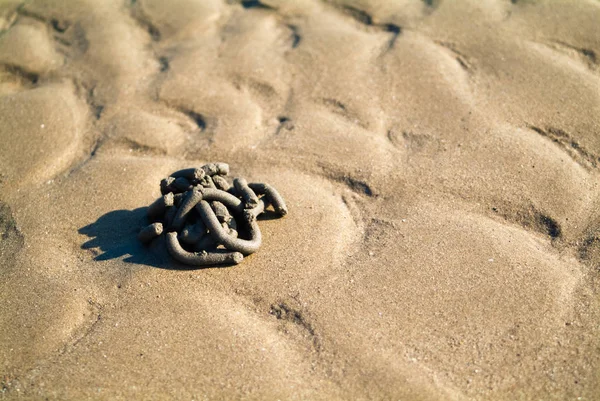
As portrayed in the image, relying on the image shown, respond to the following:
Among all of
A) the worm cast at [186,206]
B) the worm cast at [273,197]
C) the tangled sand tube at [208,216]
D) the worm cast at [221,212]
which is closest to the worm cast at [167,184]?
the tangled sand tube at [208,216]

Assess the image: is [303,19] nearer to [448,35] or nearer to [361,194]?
[448,35]

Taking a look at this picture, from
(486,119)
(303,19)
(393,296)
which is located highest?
(486,119)

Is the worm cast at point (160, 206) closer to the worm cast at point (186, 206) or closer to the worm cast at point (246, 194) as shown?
the worm cast at point (186, 206)

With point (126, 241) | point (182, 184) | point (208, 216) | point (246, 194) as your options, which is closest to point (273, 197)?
point (246, 194)

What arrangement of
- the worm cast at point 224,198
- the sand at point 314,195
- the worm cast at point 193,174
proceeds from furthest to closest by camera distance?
the worm cast at point 193,174 < the worm cast at point 224,198 < the sand at point 314,195

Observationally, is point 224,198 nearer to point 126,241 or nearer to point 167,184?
point 167,184

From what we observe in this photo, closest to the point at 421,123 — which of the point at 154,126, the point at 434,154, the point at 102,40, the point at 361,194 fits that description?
the point at 434,154
